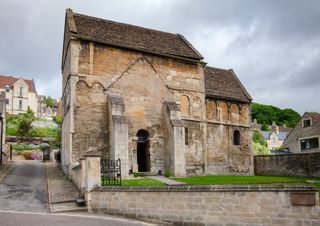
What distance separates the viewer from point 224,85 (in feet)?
100

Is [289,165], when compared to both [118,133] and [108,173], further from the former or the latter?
[108,173]

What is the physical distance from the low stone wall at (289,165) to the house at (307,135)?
13.5 metres

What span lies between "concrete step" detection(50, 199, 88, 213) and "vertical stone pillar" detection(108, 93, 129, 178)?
5915 millimetres

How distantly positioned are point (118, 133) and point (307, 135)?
30.7 m

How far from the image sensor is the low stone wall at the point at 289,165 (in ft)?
90.0

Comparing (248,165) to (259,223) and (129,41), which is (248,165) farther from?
(259,223)

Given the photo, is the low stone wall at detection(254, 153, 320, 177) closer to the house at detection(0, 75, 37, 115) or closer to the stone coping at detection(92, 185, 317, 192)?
the stone coping at detection(92, 185, 317, 192)

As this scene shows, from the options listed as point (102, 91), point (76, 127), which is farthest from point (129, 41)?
point (76, 127)

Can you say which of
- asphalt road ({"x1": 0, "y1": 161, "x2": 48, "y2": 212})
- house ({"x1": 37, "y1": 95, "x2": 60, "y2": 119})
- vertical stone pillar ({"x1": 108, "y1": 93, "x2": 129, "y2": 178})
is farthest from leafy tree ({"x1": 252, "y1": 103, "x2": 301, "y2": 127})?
asphalt road ({"x1": 0, "y1": 161, "x2": 48, "y2": 212})

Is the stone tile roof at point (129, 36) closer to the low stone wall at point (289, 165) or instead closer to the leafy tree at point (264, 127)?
the low stone wall at point (289, 165)

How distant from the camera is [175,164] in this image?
22.1m

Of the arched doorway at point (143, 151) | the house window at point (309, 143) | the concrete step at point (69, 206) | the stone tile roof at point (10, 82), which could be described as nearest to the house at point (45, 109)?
the stone tile roof at point (10, 82)

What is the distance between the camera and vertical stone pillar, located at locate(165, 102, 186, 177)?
875 inches

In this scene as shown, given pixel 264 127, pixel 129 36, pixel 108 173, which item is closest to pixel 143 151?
pixel 129 36
